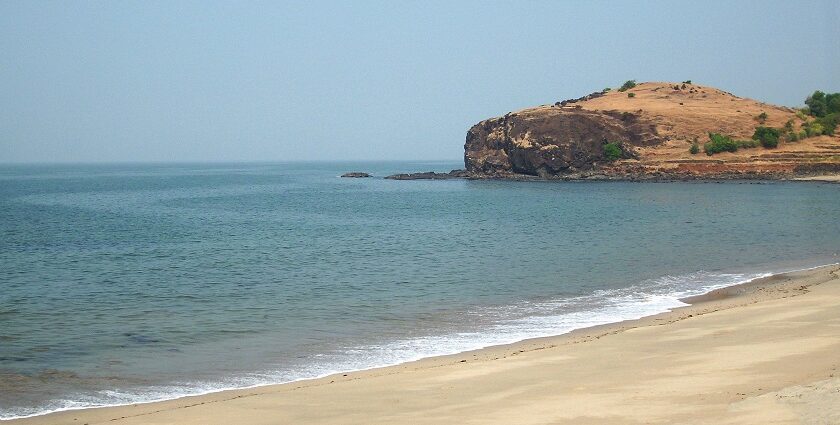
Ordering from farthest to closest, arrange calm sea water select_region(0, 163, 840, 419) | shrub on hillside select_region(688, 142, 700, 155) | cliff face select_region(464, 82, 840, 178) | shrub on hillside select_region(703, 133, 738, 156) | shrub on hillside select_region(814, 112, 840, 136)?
shrub on hillside select_region(814, 112, 840, 136)
shrub on hillside select_region(688, 142, 700, 155)
shrub on hillside select_region(703, 133, 738, 156)
cliff face select_region(464, 82, 840, 178)
calm sea water select_region(0, 163, 840, 419)

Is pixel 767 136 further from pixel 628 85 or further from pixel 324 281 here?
pixel 324 281

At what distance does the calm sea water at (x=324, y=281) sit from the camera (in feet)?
55.2

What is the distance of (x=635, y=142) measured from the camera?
11400cm

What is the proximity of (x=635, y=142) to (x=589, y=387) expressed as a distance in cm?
10589

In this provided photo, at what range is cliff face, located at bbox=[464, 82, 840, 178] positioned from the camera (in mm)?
104062

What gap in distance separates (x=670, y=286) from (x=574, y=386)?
14.7 metres

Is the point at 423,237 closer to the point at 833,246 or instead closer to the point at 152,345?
the point at 833,246

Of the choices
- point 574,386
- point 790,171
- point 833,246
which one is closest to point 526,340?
point 574,386

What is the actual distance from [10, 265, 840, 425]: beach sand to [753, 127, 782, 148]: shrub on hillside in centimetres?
9703

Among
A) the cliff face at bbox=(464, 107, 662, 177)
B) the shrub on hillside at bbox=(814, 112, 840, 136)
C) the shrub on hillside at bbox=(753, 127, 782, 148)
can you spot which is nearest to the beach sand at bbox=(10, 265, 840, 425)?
the cliff face at bbox=(464, 107, 662, 177)

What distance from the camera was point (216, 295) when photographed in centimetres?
2583

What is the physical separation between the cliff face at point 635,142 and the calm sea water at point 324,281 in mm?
40372

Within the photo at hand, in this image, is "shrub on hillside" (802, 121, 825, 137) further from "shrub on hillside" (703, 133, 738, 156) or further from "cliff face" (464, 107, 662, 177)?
"cliff face" (464, 107, 662, 177)

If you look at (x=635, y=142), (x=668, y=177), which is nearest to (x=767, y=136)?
(x=668, y=177)
